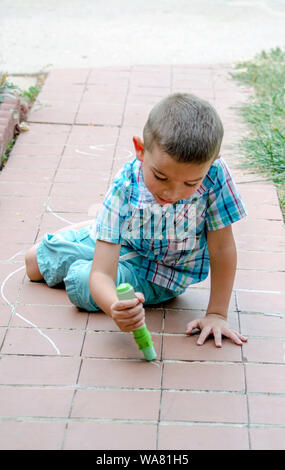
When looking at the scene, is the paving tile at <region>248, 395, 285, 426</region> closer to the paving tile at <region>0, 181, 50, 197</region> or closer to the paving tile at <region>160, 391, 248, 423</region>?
the paving tile at <region>160, 391, 248, 423</region>

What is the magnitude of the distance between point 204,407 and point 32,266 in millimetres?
940

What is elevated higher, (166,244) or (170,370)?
(166,244)

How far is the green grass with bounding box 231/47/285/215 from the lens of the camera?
362cm

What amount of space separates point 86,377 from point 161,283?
482 millimetres

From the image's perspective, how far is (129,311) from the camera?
195 cm

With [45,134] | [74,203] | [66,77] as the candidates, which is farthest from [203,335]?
[66,77]

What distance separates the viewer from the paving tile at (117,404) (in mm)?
1951

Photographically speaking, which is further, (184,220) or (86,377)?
(184,220)

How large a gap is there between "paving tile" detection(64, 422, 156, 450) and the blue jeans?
22.2 inches

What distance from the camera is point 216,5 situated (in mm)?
7102

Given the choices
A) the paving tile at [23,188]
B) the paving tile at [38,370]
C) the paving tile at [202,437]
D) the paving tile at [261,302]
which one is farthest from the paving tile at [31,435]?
the paving tile at [23,188]

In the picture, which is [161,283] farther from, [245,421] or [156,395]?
[245,421]

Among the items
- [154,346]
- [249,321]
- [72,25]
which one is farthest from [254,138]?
[72,25]

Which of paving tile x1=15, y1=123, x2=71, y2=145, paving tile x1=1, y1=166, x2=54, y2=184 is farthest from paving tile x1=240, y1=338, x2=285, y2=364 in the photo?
paving tile x1=15, y1=123, x2=71, y2=145
